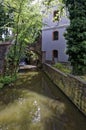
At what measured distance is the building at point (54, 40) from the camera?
31166 millimetres

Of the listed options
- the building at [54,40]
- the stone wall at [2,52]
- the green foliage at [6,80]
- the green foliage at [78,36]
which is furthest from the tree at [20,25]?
the building at [54,40]

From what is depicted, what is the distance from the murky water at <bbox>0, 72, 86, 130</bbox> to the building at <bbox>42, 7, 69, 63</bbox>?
1409 cm

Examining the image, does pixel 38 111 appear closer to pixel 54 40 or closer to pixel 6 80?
pixel 6 80

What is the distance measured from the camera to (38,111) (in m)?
12.6

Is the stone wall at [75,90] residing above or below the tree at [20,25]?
below

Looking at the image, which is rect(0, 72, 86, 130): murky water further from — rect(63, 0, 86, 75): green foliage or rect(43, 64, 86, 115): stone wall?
rect(63, 0, 86, 75): green foliage

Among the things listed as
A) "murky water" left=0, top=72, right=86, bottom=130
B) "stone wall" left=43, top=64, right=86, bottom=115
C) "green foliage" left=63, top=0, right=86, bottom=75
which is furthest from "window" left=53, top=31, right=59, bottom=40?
"stone wall" left=43, top=64, right=86, bottom=115

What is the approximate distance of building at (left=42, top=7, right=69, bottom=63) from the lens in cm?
3117

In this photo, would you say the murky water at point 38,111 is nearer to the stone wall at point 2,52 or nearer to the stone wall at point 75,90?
the stone wall at point 75,90

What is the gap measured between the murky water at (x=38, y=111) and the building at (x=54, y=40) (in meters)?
14.1

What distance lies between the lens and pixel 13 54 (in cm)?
2239

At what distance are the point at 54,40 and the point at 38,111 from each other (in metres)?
21.2

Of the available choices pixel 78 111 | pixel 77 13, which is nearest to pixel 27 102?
pixel 78 111

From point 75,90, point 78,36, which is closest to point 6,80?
point 78,36
